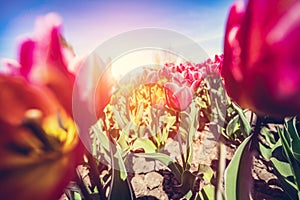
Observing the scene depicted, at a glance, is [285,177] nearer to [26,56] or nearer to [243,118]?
[243,118]

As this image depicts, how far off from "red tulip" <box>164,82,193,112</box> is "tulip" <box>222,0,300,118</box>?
1.44 ft

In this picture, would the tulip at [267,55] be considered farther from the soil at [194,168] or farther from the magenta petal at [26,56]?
the soil at [194,168]

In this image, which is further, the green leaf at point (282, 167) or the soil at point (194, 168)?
the soil at point (194, 168)

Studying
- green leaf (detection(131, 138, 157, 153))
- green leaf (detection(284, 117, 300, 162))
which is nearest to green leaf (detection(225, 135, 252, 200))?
green leaf (detection(284, 117, 300, 162))

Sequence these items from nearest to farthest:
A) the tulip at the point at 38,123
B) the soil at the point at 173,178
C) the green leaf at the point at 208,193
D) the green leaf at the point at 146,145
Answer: the tulip at the point at 38,123 < the green leaf at the point at 208,193 < the soil at the point at 173,178 < the green leaf at the point at 146,145

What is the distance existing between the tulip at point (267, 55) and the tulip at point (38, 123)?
0.09 metres

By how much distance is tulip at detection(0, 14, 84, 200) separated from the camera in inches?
6.6

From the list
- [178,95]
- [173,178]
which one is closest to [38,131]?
[178,95]

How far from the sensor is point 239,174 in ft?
0.89

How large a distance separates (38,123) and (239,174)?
0.16m

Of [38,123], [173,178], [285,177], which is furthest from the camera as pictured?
[173,178]

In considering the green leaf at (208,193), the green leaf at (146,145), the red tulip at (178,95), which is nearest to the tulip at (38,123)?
the green leaf at (208,193)

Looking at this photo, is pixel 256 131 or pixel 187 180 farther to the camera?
pixel 187 180

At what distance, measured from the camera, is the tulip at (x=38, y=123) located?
→ 17 cm
